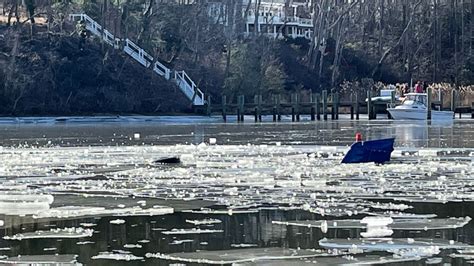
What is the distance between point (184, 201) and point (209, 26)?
225 ft

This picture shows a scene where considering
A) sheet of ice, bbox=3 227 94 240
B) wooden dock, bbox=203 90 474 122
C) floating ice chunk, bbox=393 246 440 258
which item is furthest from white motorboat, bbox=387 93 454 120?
floating ice chunk, bbox=393 246 440 258

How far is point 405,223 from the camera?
1672cm

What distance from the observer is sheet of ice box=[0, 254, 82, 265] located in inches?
539

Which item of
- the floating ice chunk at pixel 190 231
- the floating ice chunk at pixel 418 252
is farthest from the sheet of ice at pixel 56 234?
the floating ice chunk at pixel 418 252

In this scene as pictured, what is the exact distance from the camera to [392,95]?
77.1 metres

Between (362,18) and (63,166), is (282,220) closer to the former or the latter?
(63,166)

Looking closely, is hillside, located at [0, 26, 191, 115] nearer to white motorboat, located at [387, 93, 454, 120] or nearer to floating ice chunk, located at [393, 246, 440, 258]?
white motorboat, located at [387, 93, 454, 120]

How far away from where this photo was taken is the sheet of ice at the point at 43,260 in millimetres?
13688

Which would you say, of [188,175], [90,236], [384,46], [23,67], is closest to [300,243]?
[90,236]

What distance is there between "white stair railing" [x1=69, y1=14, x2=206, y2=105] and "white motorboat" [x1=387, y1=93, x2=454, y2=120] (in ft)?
44.6

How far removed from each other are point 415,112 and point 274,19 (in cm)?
3561

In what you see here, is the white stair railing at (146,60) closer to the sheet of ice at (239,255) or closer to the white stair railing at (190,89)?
the white stair railing at (190,89)

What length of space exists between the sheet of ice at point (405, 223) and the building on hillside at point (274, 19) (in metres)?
74.8

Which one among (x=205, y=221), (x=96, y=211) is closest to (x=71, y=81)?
(x=96, y=211)
